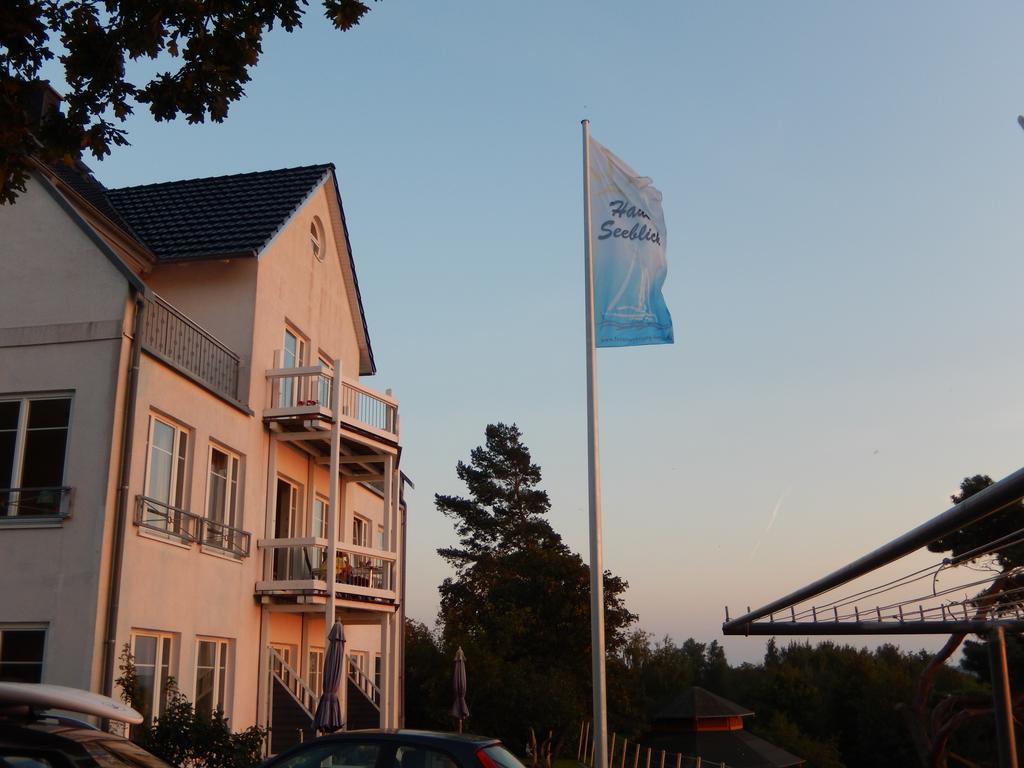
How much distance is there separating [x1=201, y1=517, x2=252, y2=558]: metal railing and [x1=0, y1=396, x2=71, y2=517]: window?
3.12 meters

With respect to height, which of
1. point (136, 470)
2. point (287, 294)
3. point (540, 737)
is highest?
point (287, 294)

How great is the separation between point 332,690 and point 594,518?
5709 mm

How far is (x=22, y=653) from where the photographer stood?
14.4 m

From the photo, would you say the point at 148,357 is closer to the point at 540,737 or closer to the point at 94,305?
the point at 94,305

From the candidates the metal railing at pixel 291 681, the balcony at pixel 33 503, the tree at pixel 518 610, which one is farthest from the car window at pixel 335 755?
the tree at pixel 518 610

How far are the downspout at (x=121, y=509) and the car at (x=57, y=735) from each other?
29.4 feet

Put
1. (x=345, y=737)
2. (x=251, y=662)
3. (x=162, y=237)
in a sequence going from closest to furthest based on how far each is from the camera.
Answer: (x=345, y=737), (x=251, y=662), (x=162, y=237)

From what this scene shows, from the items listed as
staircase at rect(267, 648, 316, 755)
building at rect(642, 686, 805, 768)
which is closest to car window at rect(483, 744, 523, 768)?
staircase at rect(267, 648, 316, 755)

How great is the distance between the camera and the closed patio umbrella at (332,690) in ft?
55.7

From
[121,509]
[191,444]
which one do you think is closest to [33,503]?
[121,509]

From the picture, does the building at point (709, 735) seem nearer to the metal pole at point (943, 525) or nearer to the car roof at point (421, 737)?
the car roof at point (421, 737)

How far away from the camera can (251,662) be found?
64.3 feet

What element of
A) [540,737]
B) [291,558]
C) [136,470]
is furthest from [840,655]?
[136,470]

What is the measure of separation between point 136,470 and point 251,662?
553 cm
